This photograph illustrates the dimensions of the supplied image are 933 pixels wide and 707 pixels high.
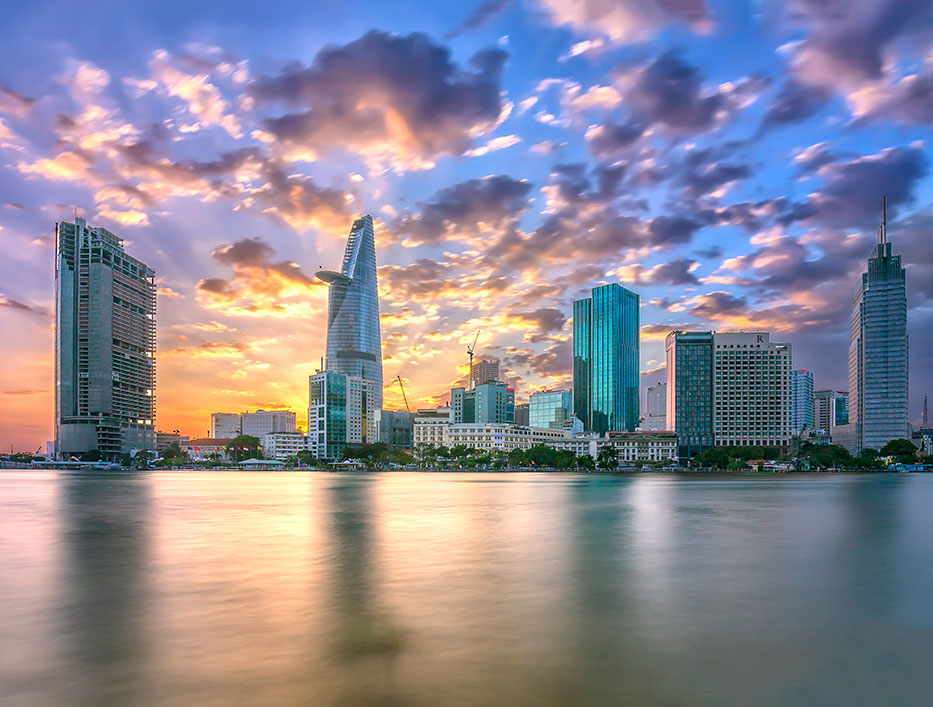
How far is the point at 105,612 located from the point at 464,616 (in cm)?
1409

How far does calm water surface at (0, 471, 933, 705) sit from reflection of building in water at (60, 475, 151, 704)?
0.36 feet

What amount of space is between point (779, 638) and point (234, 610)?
20.4 metres

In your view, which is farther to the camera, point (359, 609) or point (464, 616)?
point (359, 609)

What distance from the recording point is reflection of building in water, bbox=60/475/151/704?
1898 cm

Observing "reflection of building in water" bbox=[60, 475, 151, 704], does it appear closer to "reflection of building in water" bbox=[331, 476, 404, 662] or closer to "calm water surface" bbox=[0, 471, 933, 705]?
"calm water surface" bbox=[0, 471, 933, 705]

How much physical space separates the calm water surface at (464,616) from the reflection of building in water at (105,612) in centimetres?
11

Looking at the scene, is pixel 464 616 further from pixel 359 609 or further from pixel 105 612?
pixel 105 612

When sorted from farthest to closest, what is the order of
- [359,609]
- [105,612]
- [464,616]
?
[359,609] → [105,612] → [464,616]

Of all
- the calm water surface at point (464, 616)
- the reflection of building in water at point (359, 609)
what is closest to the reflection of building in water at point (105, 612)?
the calm water surface at point (464, 616)

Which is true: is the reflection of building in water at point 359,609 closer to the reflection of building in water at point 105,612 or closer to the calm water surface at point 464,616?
the calm water surface at point 464,616

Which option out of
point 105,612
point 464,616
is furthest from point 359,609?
point 105,612

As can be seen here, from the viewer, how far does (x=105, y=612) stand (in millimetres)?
27344

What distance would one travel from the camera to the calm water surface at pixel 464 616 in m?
18.8

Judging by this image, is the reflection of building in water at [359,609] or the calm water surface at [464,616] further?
the reflection of building in water at [359,609]
